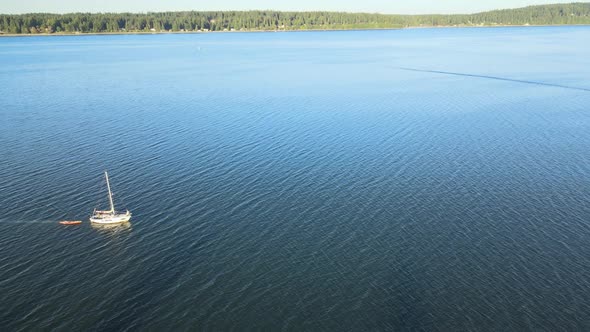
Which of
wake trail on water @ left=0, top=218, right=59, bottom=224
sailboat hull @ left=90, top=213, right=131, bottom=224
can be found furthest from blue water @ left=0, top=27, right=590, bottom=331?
sailboat hull @ left=90, top=213, right=131, bottom=224

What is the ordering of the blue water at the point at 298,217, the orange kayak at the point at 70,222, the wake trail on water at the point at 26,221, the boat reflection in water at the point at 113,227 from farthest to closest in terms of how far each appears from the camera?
the wake trail on water at the point at 26,221, the orange kayak at the point at 70,222, the boat reflection in water at the point at 113,227, the blue water at the point at 298,217

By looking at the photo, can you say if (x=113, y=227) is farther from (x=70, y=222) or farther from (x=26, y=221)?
(x=26, y=221)

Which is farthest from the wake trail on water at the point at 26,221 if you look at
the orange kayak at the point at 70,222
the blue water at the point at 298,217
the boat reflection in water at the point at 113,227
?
the boat reflection in water at the point at 113,227

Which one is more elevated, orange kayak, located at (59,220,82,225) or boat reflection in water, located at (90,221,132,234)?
orange kayak, located at (59,220,82,225)

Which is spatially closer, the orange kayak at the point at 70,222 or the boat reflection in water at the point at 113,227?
the boat reflection in water at the point at 113,227

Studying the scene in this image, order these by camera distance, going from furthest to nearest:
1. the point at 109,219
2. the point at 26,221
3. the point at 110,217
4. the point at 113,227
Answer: the point at 26,221 → the point at 110,217 → the point at 109,219 → the point at 113,227

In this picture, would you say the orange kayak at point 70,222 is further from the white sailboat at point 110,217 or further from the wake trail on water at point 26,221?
the white sailboat at point 110,217

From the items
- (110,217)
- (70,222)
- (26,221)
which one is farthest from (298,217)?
(26,221)

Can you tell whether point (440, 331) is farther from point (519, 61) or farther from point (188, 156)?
point (519, 61)

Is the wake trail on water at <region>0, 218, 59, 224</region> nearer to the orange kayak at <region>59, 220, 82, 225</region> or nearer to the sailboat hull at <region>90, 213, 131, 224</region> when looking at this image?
the orange kayak at <region>59, 220, 82, 225</region>
